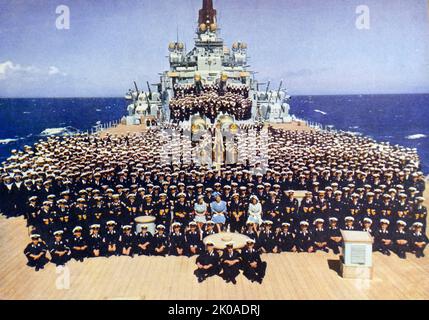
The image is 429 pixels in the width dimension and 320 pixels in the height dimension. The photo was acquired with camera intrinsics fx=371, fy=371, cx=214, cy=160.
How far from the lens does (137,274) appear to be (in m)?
7.25

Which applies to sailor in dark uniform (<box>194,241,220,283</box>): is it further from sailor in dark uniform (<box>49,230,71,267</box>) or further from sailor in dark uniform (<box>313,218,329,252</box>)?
sailor in dark uniform (<box>49,230,71,267</box>)

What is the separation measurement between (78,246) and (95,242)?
0.35 m

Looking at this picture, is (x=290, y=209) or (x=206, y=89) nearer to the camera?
(x=290, y=209)

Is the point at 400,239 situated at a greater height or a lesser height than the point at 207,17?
lesser

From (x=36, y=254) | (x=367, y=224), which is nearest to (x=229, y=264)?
(x=367, y=224)

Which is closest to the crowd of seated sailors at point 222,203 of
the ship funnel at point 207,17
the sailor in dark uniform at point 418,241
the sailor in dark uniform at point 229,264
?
the sailor in dark uniform at point 418,241

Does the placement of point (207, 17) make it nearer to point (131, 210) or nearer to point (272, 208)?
point (272, 208)

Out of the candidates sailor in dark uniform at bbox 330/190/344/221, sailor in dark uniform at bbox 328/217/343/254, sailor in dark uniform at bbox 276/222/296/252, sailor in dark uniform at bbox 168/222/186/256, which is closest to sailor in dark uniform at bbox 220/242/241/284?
sailor in dark uniform at bbox 168/222/186/256

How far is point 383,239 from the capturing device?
8.02 meters

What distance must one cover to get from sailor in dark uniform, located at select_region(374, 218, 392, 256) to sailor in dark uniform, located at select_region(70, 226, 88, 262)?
6.25 m
